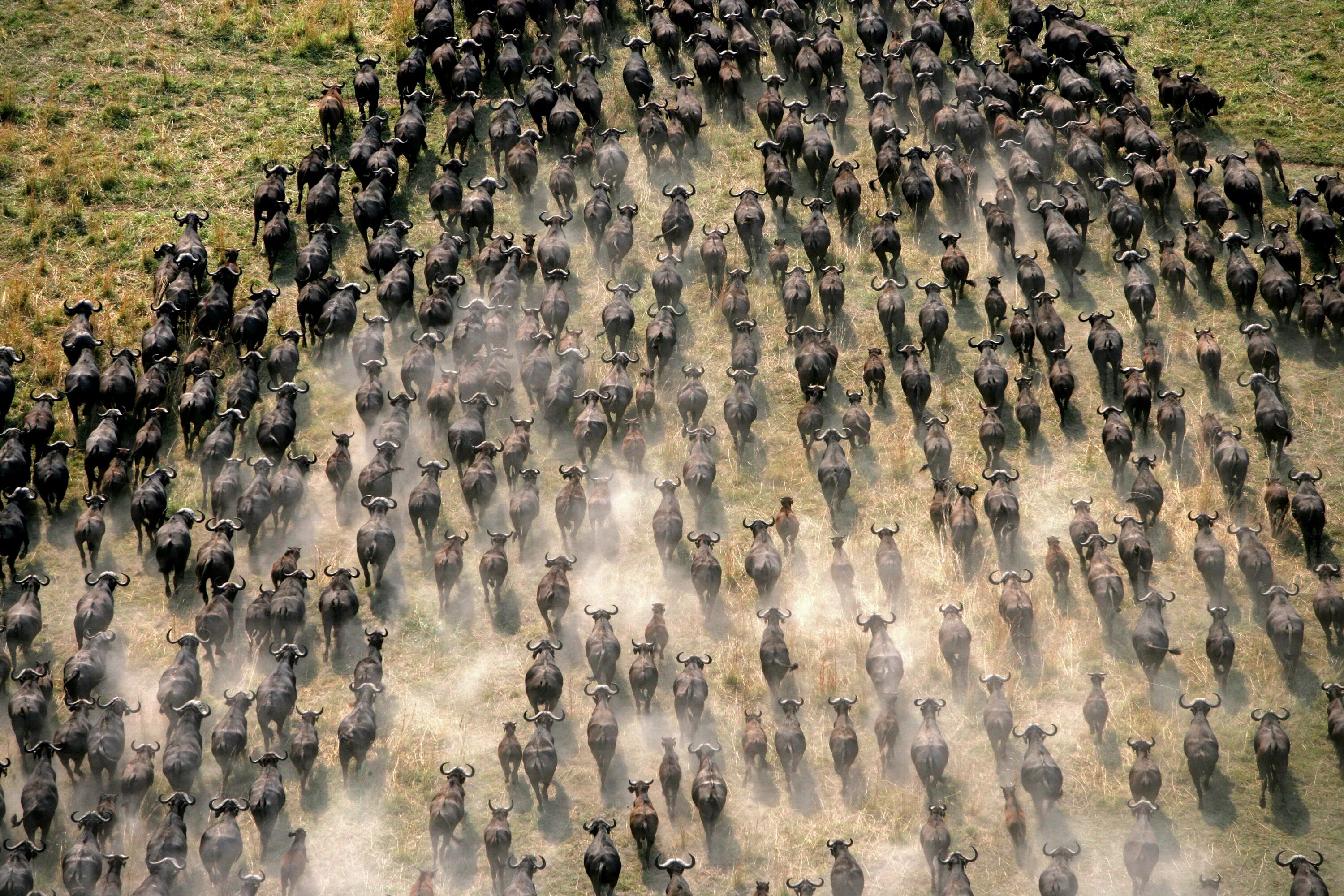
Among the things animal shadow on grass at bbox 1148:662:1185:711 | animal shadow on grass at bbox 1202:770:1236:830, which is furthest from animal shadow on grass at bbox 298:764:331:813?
animal shadow on grass at bbox 1202:770:1236:830

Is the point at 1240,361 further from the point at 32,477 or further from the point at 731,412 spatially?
the point at 32,477

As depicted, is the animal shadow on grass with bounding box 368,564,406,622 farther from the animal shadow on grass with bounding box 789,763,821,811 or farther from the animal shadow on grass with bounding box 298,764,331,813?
the animal shadow on grass with bounding box 789,763,821,811

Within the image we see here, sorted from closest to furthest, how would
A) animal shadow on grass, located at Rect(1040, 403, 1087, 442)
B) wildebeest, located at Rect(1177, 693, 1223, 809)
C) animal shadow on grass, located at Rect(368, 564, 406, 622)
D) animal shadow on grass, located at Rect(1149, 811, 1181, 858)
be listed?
animal shadow on grass, located at Rect(1149, 811, 1181, 858) < wildebeest, located at Rect(1177, 693, 1223, 809) < animal shadow on grass, located at Rect(368, 564, 406, 622) < animal shadow on grass, located at Rect(1040, 403, 1087, 442)

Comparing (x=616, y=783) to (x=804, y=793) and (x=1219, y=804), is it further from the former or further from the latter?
(x=1219, y=804)

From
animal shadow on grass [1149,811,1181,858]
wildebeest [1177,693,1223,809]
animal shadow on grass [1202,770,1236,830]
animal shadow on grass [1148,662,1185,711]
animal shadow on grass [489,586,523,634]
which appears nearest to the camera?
animal shadow on grass [1149,811,1181,858]

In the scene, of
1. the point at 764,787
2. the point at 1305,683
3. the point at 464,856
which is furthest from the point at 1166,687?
the point at 464,856

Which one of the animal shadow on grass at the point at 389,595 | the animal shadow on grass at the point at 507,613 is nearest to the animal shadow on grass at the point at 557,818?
the animal shadow on grass at the point at 507,613

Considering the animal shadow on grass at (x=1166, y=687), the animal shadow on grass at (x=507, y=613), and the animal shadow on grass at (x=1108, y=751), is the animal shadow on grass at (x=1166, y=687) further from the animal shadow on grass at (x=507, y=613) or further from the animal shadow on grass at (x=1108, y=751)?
the animal shadow on grass at (x=507, y=613)

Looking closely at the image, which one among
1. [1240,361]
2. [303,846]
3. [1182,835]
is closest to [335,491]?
[303,846]
